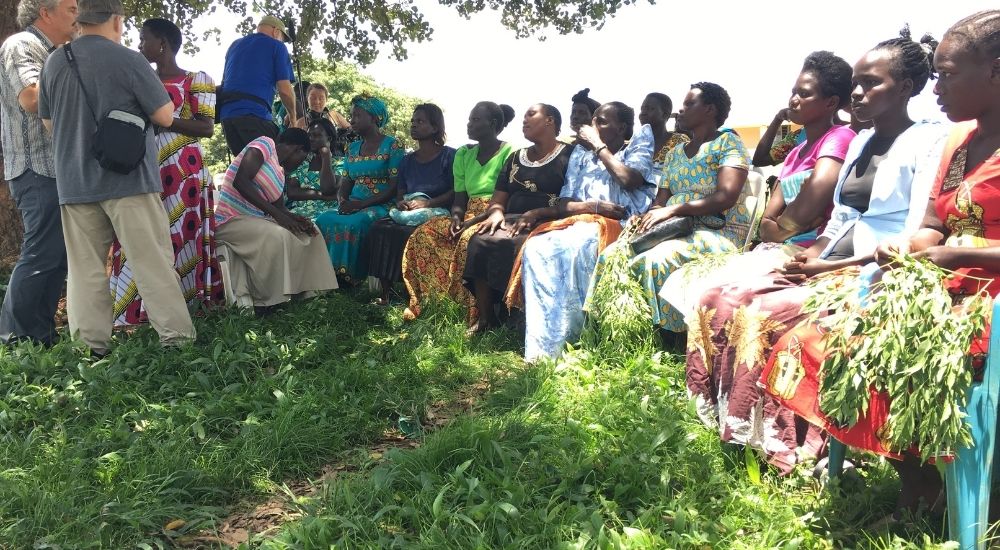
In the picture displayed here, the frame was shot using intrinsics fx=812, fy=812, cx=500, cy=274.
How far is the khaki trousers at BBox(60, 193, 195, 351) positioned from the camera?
467 cm

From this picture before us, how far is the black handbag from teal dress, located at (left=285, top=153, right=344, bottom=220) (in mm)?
3620

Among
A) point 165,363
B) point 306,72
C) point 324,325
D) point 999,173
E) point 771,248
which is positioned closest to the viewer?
point 999,173

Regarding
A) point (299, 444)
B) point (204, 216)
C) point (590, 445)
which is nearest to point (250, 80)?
point (204, 216)

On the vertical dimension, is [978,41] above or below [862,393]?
above

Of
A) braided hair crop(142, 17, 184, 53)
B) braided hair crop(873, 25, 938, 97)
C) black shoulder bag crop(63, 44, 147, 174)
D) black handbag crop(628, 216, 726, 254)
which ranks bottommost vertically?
black handbag crop(628, 216, 726, 254)

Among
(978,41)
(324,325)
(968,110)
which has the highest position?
(978,41)

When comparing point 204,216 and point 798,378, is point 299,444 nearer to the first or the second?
point 798,378

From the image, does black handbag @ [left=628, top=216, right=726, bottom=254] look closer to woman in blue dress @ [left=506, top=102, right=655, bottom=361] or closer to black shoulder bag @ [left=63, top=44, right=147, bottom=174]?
woman in blue dress @ [left=506, top=102, right=655, bottom=361]

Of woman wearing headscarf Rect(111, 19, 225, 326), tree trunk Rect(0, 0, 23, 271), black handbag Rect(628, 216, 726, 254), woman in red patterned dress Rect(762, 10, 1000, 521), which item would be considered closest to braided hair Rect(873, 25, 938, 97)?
woman in red patterned dress Rect(762, 10, 1000, 521)

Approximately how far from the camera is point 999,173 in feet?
8.23

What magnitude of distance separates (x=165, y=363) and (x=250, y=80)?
3490mm

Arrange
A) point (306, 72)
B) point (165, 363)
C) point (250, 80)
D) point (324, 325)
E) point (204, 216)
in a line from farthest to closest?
point (306, 72), point (250, 80), point (204, 216), point (324, 325), point (165, 363)

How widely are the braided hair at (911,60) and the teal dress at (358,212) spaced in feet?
14.1

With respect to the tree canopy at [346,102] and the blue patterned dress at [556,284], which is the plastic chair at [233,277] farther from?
the tree canopy at [346,102]
